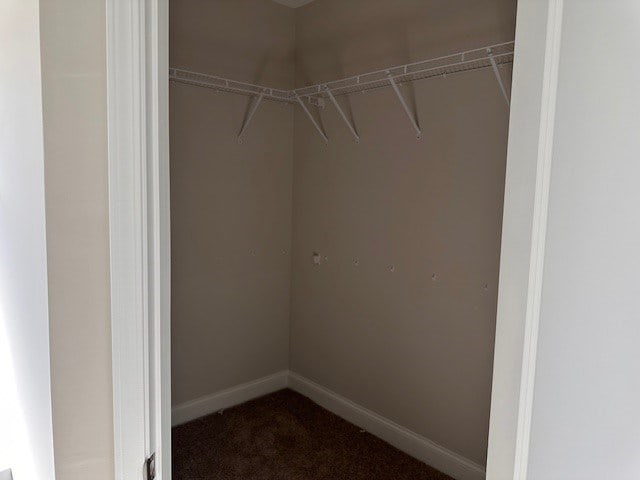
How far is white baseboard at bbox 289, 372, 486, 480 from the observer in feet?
7.52

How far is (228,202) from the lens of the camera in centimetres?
286

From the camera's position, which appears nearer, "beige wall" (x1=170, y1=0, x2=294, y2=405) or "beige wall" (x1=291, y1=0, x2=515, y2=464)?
"beige wall" (x1=291, y1=0, x2=515, y2=464)

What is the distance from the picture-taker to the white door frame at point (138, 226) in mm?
887

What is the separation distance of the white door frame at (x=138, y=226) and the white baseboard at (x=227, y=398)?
6.22 feet

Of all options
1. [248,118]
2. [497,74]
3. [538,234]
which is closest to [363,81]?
[248,118]

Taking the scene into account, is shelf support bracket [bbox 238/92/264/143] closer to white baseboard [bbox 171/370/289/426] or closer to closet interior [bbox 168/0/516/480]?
closet interior [bbox 168/0/516/480]

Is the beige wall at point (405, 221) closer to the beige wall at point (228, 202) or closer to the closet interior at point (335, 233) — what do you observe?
the closet interior at point (335, 233)

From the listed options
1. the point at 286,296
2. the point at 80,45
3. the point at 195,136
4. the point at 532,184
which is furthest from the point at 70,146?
the point at 286,296

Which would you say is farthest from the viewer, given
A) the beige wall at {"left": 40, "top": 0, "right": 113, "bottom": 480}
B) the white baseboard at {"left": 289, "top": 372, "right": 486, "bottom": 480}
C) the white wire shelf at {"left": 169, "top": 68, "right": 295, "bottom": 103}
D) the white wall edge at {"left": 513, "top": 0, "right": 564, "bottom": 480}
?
the white wire shelf at {"left": 169, "top": 68, "right": 295, "bottom": 103}

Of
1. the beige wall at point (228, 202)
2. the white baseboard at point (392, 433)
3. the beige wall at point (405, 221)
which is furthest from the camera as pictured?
the beige wall at point (228, 202)

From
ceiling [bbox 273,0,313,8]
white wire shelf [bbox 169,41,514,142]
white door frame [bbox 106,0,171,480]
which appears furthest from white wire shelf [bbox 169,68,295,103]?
white door frame [bbox 106,0,171,480]

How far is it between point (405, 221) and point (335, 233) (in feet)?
1.81

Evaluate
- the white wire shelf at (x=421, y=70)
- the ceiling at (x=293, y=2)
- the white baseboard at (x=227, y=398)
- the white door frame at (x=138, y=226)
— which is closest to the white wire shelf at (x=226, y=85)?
the white wire shelf at (x=421, y=70)

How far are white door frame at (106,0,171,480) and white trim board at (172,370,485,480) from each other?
1795mm
